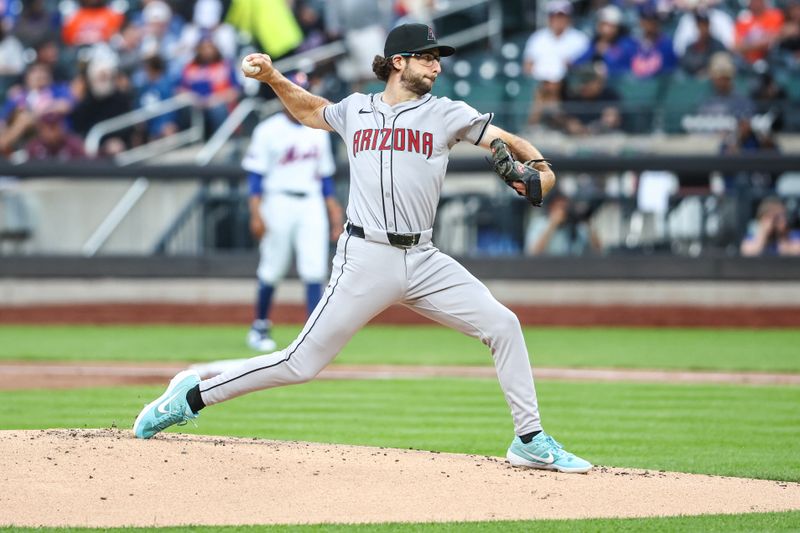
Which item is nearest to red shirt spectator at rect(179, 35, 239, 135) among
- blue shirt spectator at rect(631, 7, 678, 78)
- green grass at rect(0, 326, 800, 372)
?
green grass at rect(0, 326, 800, 372)

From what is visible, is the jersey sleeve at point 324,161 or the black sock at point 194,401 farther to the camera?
the jersey sleeve at point 324,161

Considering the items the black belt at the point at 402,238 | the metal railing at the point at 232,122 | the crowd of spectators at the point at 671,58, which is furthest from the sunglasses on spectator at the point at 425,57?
the metal railing at the point at 232,122

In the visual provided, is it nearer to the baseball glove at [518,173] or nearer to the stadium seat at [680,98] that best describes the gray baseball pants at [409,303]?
the baseball glove at [518,173]

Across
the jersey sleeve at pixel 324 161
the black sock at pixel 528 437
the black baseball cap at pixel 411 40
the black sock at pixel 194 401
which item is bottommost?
the black sock at pixel 528 437

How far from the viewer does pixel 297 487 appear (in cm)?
553

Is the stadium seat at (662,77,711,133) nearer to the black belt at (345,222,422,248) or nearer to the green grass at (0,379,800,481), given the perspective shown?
the green grass at (0,379,800,481)

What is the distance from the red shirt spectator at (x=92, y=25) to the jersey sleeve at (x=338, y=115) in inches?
574

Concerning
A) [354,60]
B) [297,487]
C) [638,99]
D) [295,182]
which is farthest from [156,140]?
[297,487]

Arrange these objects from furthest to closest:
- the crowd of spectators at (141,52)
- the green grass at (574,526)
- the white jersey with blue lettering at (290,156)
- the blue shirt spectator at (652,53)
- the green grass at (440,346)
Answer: the crowd of spectators at (141,52)
the blue shirt spectator at (652,53)
the white jersey with blue lettering at (290,156)
the green grass at (440,346)
the green grass at (574,526)

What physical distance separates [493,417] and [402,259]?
2.76m

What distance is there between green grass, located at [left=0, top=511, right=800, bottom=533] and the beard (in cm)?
209

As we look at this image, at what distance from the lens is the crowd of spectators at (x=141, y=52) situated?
17500 millimetres

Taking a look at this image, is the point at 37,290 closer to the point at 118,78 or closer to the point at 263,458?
the point at 118,78

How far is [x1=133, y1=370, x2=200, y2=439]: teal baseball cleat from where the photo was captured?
20.3 feet
